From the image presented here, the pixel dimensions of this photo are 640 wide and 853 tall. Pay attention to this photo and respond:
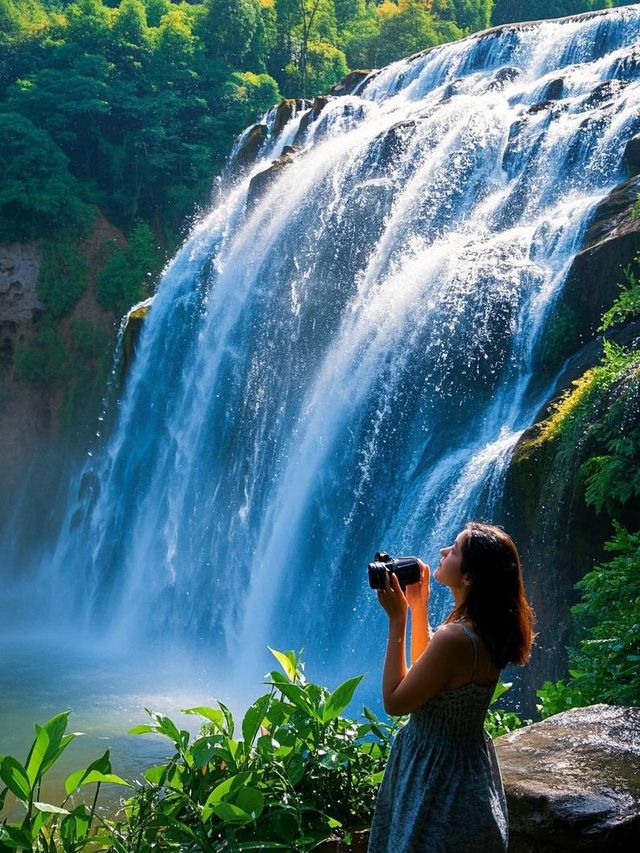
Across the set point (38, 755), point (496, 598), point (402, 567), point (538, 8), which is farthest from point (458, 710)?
point (538, 8)

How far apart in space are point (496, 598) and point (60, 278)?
75.7 ft

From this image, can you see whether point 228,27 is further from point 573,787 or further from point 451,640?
point 451,640

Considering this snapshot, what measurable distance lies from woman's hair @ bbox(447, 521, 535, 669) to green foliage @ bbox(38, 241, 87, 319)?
22.5 m

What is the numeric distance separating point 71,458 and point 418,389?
1291 centimetres

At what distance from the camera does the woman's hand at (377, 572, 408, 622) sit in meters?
2.61

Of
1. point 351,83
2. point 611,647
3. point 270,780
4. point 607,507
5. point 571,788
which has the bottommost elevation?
point 571,788

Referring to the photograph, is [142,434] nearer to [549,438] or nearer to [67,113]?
[549,438]

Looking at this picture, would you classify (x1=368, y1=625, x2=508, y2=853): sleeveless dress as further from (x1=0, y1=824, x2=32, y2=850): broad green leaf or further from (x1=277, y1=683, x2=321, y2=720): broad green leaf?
(x1=0, y1=824, x2=32, y2=850): broad green leaf

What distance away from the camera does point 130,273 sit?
24.4m

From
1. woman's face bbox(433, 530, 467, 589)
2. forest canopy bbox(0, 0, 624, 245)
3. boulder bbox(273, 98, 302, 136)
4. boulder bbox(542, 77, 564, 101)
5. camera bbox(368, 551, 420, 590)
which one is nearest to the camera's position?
woman's face bbox(433, 530, 467, 589)

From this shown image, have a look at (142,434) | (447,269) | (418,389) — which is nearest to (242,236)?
(142,434)

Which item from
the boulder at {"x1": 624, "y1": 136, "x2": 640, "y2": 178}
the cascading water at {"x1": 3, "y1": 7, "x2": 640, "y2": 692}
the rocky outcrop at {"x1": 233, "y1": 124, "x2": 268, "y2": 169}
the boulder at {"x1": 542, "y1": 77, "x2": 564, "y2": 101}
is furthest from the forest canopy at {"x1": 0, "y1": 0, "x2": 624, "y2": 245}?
the boulder at {"x1": 624, "y1": 136, "x2": 640, "y2": 178}

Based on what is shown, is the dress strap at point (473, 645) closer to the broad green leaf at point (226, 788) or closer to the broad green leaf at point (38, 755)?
the broad green leaf at point (226, 788)

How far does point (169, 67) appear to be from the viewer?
94.5 ft
